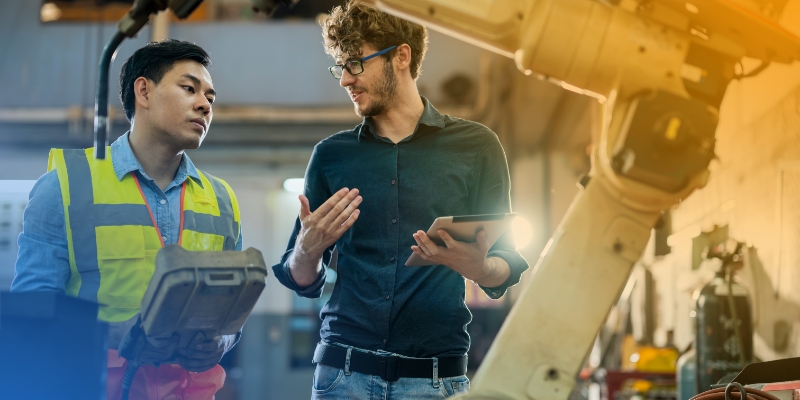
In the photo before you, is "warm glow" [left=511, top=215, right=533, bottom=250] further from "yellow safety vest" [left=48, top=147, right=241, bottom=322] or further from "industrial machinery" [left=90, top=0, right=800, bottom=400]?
"industrial machinery" [left=90, top=0, right=800, bottom=400]

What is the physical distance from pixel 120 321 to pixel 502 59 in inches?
204

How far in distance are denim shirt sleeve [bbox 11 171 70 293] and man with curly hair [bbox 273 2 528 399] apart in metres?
0.46

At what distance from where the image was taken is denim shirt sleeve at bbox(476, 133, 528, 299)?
173 cm

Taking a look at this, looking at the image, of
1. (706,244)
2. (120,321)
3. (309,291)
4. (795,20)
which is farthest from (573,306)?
(706,244)

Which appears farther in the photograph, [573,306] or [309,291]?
[309,291]

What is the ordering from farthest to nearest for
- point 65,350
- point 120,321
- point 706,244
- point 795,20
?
point 706,244
point 795,20
point 120,321
point 65,350

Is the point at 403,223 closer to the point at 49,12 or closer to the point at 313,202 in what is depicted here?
the point at 313,202

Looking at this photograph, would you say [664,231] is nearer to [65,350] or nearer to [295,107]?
[295,107]

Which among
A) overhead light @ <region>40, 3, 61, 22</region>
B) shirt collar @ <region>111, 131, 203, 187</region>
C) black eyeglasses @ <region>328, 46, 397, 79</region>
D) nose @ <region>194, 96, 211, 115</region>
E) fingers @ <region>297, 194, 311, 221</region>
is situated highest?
overhead light @ <region>40, 3, 61, 22</region>

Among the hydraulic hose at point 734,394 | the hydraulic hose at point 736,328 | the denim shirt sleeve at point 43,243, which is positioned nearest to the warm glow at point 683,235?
the hydraulic hose at point 736,328

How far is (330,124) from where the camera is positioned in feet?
22.4

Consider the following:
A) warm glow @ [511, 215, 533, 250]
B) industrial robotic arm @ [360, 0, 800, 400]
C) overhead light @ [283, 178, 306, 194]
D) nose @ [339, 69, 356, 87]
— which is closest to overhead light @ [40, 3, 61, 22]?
overhead light @ [283, 178, 306, 194]

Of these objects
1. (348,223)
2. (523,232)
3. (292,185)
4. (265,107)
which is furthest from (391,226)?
(523,232)

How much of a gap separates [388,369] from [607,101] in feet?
2.37
